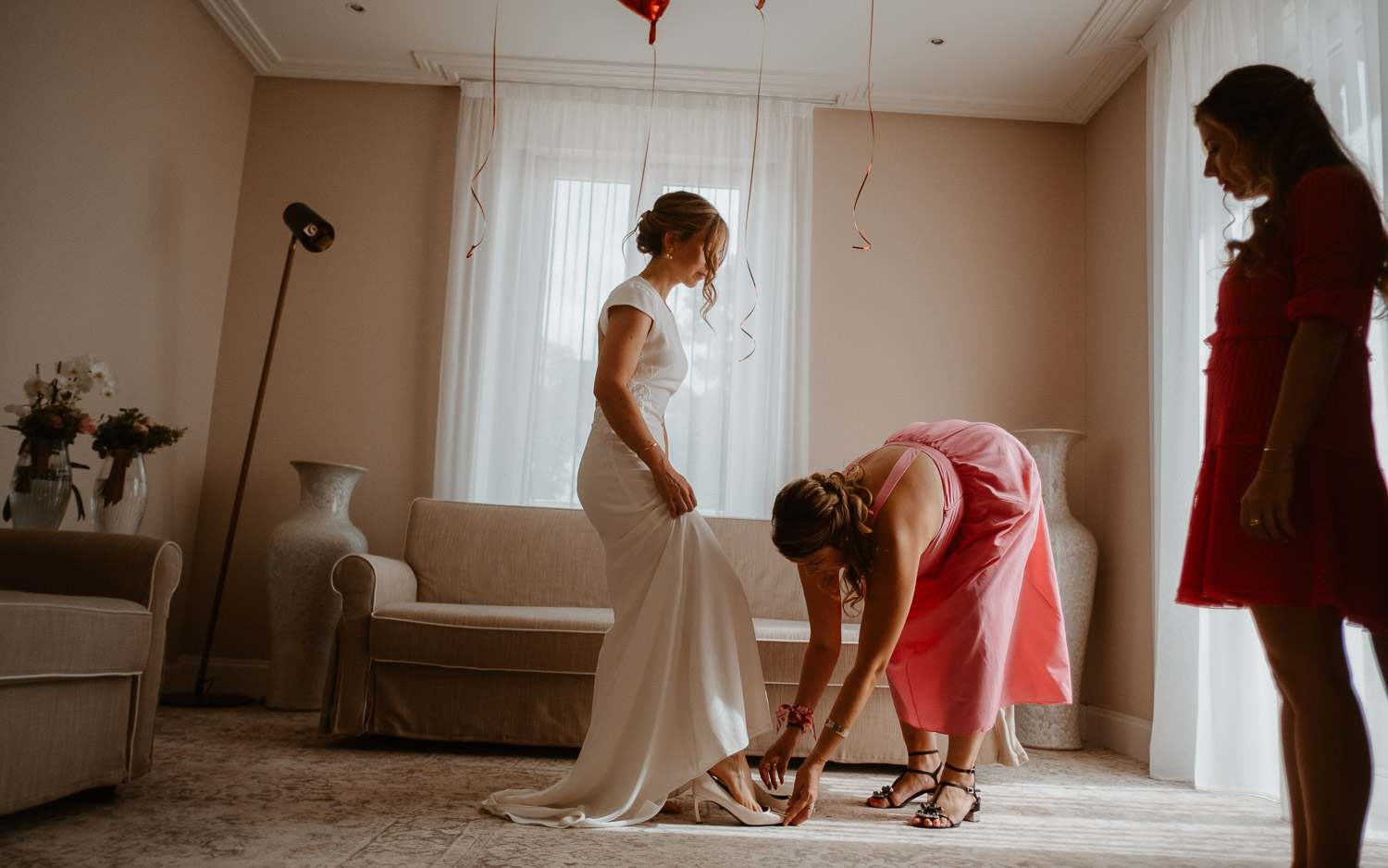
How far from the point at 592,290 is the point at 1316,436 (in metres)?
3.09

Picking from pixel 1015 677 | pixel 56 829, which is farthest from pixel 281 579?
pixel 1015 677

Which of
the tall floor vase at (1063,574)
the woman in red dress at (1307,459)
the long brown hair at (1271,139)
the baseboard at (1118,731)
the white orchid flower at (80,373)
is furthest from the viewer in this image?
the tall floor vase at (1063,574)

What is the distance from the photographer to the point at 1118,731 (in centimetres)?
347

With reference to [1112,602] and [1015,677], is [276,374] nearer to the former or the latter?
[1015,677]

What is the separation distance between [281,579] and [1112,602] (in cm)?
329

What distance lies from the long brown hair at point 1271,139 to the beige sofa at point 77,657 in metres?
2.33

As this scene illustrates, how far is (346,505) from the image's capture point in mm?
3738

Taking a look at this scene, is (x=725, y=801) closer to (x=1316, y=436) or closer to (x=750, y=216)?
(x=1316, y=436)

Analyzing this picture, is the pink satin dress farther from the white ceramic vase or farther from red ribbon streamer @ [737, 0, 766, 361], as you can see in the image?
the white ceramic vase

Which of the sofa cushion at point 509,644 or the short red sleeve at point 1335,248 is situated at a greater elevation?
the short red sleeve at point 1335,248

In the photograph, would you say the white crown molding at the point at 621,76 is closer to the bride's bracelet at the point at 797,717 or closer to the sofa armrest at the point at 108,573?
the sofa armrest at the point at 108,573

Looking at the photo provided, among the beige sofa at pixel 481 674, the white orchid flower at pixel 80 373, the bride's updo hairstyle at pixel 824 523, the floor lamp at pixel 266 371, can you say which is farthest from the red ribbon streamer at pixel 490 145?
the bride's updo hairstyle at pixel 824 523

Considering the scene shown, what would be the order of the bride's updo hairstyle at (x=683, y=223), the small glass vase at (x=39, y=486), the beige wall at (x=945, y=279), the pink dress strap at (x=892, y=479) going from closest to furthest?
the pink dress strap at (x=892, y=479) → the bride's updo hairstyle at (x=683, y=223) → the small glass vase at (x=39, y=486) → the beige wall at (x=945, y=279)

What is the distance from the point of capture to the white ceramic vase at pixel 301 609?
349 cm
